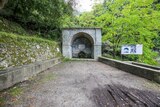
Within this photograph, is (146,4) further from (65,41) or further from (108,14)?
(65,41)

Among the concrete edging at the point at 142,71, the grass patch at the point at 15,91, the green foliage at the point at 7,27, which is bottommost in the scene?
the grass patch at the point at 15,91

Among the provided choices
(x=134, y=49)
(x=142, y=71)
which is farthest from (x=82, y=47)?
(x=142, y=71)

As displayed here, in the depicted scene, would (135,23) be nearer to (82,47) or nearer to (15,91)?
(82,47)

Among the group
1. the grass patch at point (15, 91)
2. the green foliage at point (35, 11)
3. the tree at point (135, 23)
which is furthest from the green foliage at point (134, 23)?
the grass patch at point (15, 91)

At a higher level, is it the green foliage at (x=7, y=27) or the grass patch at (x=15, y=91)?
the green foliage at (x=7, y=27)

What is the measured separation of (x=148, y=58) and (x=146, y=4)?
4261 mm

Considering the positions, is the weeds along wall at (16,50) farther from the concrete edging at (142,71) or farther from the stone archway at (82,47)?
the stone archway at (82,47)

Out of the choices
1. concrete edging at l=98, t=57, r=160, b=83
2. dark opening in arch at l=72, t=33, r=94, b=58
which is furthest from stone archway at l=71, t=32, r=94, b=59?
concrete edging at l=98, t=57, r=160, b=83

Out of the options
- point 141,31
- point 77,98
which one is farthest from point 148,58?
point 77,98

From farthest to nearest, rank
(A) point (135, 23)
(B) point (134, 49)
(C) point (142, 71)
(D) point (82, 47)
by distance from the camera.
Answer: (D) point (82, 47) < (A) point (135, 23) < (B) point (134, 49) < (C) point (142, 71)

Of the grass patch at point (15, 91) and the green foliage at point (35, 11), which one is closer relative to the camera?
the grass patch at point (15, 91)

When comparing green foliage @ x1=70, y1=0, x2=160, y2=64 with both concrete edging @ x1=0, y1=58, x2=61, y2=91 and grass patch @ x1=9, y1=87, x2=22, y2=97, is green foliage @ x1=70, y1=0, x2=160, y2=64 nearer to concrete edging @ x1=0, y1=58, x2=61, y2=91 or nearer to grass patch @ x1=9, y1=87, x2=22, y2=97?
concrete edging @ x1=0, y1=58, x2=61, y2=91

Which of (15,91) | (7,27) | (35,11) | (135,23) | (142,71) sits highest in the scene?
(35,11)

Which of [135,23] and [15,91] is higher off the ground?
[135,23]
